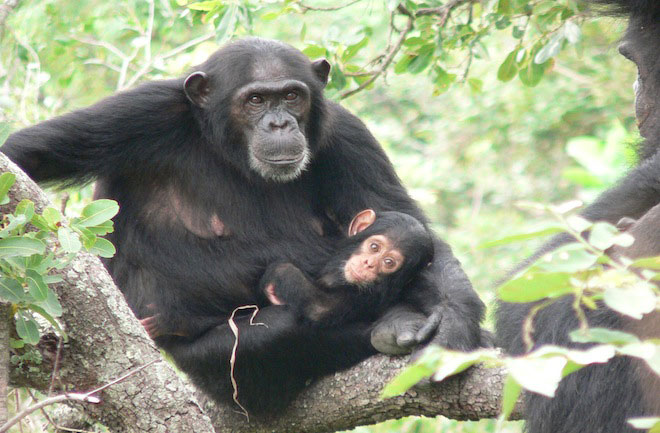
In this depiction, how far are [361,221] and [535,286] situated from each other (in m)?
3.60

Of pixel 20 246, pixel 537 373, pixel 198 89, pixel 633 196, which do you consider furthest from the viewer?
pixel 198 89

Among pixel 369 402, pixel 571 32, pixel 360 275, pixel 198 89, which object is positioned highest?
pixel 571 32

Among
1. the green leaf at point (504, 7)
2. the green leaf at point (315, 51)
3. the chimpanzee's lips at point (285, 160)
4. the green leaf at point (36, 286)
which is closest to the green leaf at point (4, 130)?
the green leaf at point (36, 286)

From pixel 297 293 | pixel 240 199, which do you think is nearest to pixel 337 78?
pixel 240 199

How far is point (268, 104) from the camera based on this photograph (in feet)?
16.9

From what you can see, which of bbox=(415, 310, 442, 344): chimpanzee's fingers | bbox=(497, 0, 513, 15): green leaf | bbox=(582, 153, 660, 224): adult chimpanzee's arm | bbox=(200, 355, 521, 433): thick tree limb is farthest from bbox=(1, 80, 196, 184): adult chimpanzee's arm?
bbox=(582, 153, 660, 224): adult chimpanzee's arm

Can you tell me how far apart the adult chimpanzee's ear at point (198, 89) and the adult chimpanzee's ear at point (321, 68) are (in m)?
0.69

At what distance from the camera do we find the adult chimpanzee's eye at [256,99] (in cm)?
514

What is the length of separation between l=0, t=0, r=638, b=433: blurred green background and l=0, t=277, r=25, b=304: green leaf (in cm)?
239

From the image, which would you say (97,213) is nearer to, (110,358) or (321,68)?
(110,358)

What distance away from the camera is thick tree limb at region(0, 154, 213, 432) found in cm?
345

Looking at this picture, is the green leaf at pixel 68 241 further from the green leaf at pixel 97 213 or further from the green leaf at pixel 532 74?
the green leaf at pixel 532 74

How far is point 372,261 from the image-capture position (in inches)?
197

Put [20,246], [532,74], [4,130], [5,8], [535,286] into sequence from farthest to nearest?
[532,74]
[5,8]
[4,130]
[20,246]
[535,286]
